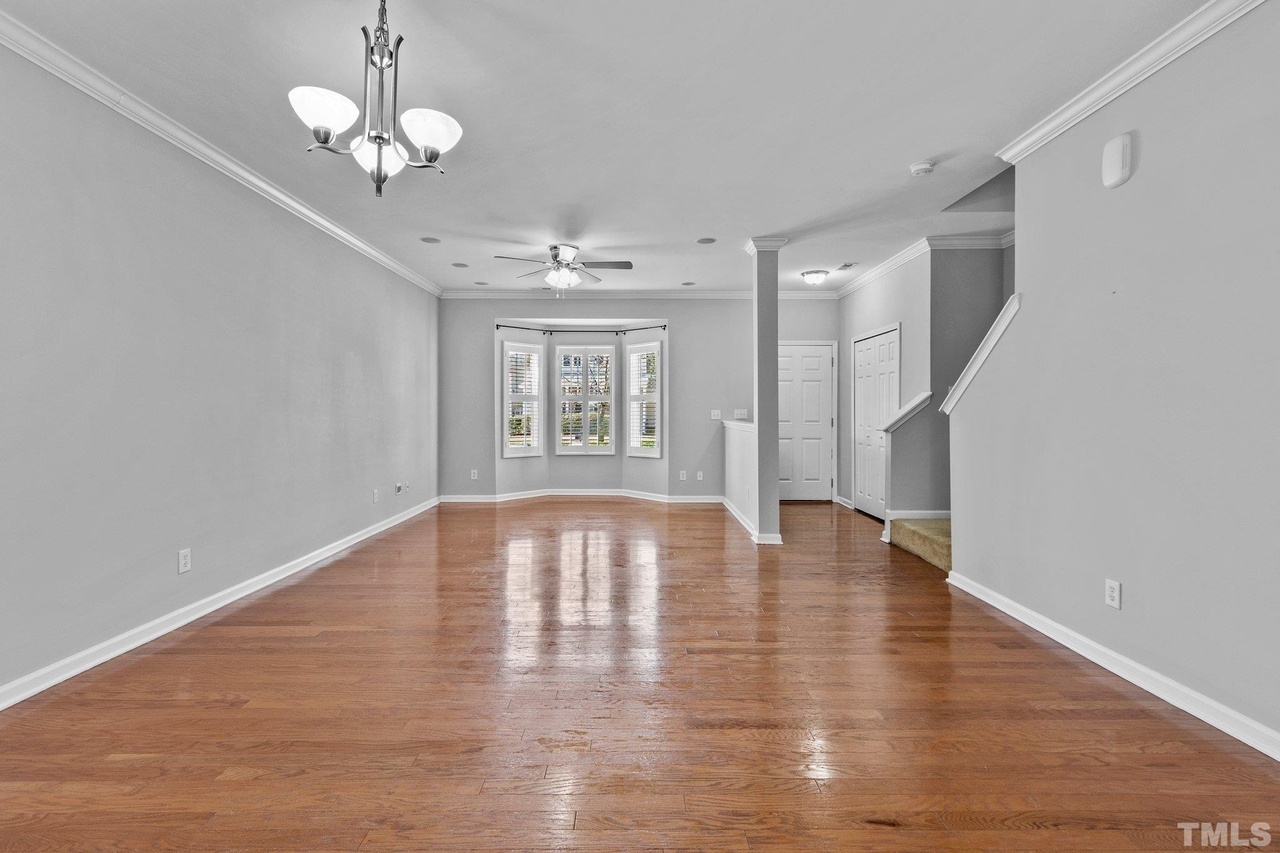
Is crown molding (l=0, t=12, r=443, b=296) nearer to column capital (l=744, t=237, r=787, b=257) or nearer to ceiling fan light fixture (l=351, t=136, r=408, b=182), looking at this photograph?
ceiling fan light fixture (l=351, t=136, r=408, b=182)

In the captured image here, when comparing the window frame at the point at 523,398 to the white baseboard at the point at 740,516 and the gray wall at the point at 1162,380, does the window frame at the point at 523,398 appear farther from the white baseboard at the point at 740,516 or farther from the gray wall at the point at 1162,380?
the gray wall at the point at 1162,380

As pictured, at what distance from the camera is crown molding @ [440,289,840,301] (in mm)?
7309

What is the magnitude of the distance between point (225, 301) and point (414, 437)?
3.20m

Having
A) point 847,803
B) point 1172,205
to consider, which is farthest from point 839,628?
point 1172,205

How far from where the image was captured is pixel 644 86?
2.70 meters

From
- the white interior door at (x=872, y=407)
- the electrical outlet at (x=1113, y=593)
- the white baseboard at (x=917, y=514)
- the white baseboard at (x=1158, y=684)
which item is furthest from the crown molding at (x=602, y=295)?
the electrical outlet at (x=1113, y=593)

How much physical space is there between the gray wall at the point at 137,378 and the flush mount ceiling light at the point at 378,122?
1.31 meters

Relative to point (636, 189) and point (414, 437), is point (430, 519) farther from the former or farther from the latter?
point (636, 189)

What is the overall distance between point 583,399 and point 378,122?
6.13 metres

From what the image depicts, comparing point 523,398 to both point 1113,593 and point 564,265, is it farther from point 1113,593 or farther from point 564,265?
point 1113,593

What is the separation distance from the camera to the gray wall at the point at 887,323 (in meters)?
5.40

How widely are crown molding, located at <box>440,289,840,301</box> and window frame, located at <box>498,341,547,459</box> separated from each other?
650 millimetres

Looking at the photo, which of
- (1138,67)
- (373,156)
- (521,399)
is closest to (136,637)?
(373,156)

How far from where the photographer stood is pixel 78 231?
2.57m
